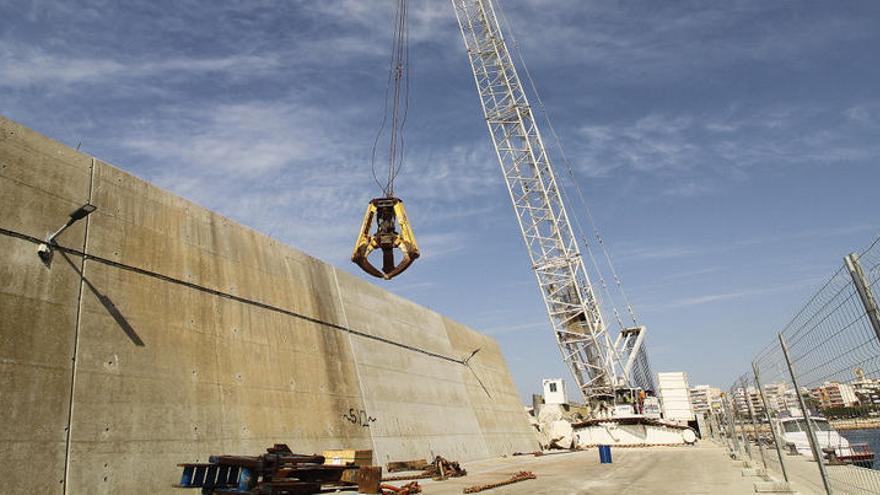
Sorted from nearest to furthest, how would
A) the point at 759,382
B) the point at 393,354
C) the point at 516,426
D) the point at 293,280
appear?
the point at 759,382, the point at 293,280, the point at 393,354, the point at 516,426

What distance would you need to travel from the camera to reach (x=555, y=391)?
66.9 metres

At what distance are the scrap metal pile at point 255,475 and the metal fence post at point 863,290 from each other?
9669 millimetres

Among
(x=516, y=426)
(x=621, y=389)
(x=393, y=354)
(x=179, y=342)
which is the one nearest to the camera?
(x=179, y=342)

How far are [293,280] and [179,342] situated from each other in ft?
20.2

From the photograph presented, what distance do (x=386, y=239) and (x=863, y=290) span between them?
54.1ft

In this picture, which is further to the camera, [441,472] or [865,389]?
[441,472]

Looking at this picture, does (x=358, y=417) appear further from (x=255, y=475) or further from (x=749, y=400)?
(x=749, y=400)

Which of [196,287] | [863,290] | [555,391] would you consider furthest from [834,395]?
[555,391]

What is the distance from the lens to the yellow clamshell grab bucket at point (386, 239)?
66.4 feet

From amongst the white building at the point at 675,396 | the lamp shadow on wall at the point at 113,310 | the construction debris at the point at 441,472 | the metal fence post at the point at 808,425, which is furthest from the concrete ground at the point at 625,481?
the white building at the point at 675,396

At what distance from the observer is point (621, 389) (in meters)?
42.3

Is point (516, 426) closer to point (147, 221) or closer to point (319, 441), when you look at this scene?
point (319, 441)

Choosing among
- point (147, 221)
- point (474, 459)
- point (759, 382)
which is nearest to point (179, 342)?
point (147, 221)

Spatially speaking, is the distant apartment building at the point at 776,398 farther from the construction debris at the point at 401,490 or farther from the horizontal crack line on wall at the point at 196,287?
the horizontal crack line on wall at the point at 196,287
